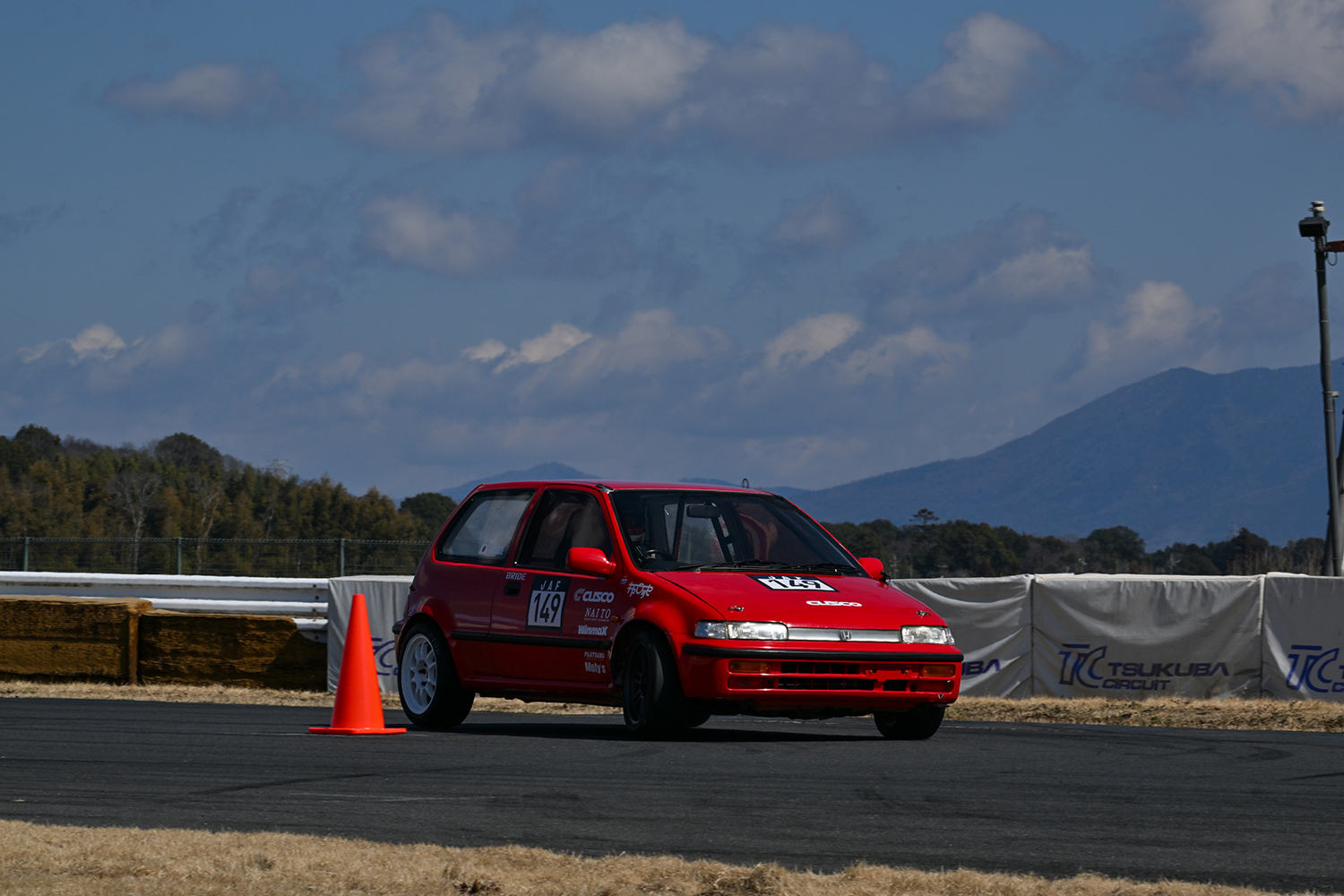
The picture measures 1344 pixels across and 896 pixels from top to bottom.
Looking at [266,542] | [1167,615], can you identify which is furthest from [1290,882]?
[266,542]

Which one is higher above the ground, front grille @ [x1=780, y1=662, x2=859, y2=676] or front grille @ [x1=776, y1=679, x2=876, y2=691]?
front grille @ [x1=780, y1=662, x2=859, y2=676]

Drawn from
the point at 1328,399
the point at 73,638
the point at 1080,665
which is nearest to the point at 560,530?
the point at 1080,665

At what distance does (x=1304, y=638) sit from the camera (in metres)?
16.0

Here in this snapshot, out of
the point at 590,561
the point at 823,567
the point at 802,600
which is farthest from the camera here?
the point at 823,567

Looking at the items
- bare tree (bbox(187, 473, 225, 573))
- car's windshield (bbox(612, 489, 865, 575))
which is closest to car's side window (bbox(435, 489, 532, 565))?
car's windshield (bbox(612, 489, 865, 575))

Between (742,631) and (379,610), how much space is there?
330 inches

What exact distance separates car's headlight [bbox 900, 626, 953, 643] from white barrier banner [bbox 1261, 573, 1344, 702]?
22.5 feet

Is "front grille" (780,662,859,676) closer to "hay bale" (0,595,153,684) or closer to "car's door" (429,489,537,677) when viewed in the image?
"car's door" (429,489,537,677)

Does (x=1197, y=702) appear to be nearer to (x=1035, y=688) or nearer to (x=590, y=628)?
(x=1035, y=688)

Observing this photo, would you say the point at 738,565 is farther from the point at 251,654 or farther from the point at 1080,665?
the point at 251,654

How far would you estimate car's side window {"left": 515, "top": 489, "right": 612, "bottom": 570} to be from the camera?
1109 cm

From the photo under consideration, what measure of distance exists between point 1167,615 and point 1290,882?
1174 cm

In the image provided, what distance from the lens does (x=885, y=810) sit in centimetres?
699

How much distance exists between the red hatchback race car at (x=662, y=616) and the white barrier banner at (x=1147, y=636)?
6.36 meters
